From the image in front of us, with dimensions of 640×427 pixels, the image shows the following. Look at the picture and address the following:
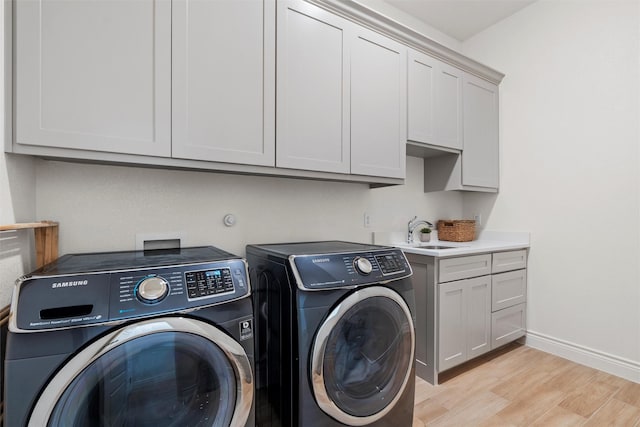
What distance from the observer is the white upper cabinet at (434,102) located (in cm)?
225

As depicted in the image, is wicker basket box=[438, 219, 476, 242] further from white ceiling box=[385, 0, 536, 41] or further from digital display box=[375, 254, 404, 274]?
white ceiling box=[385, 0, 536, 41]

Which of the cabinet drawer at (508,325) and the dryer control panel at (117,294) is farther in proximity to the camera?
the cabinet drawer at (508,325)

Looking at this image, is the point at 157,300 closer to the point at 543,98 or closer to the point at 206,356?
the point at 206,356

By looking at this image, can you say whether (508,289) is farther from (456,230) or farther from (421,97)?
(421,97)

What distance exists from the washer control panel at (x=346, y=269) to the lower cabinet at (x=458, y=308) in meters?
0.66

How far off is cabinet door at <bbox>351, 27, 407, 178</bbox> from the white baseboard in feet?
6.33

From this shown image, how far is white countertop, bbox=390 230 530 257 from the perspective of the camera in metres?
2.13

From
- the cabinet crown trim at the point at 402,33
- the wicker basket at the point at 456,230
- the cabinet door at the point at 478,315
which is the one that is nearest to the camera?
the cabinet crown trim at the point at 402,33

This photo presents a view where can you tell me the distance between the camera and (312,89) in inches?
70.0

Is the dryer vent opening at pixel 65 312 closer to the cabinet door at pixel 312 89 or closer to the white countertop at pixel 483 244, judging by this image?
the cabinet door at pixel 312 89

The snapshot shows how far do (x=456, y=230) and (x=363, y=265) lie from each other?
1.73 metres

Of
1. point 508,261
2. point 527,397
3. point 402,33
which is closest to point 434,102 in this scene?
point 402,33

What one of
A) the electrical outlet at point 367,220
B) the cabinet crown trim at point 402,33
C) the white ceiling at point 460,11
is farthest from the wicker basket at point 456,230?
the white ceiling at point 460,11

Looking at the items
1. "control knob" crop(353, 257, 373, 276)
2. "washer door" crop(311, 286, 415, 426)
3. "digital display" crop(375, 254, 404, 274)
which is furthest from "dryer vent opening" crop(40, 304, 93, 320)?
"digital display" crop(375, 254, 404, 274)
